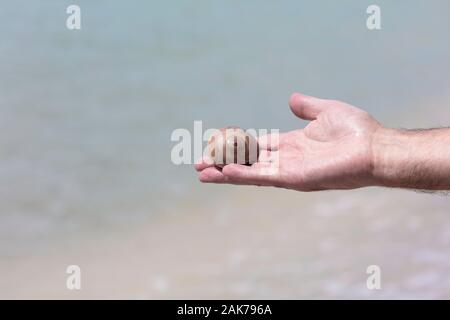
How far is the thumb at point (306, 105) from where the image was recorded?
6.87 feet

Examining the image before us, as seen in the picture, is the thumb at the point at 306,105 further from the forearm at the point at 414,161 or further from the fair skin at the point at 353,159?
the forearm at the point at 414,161

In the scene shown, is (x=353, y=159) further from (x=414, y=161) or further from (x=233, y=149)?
(x=233, y=149)

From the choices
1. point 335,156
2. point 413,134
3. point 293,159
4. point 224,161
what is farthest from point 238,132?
point 413,134

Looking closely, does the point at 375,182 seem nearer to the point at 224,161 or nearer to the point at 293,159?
the point at 293,159

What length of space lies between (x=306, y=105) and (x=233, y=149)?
34 cm

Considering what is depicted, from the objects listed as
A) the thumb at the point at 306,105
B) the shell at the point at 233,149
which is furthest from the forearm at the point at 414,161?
the shell at the point at 233,149

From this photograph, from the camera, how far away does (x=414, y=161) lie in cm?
178

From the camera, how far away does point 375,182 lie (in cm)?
184

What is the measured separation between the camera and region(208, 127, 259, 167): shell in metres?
2.23

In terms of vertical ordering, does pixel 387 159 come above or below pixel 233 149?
below

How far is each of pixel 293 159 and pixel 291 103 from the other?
271 millimetres

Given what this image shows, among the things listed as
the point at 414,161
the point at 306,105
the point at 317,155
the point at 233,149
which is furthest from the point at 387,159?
the point at 233,149

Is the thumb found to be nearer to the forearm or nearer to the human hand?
the human hand

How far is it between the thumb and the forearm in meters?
0.32
